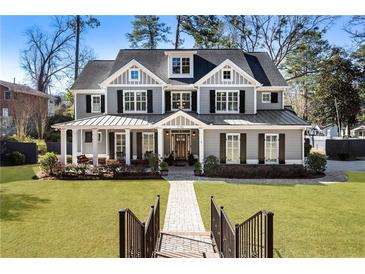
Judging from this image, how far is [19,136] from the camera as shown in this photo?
21.2 feet

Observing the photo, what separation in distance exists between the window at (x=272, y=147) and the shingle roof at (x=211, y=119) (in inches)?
19.6

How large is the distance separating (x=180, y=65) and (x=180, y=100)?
131 cm

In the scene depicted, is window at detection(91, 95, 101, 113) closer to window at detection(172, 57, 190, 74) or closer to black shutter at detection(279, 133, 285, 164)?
window at detection(172, 57, 190, 74)

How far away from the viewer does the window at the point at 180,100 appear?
10164 mm

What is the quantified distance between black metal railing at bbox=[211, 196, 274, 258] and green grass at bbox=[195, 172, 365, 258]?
522mm

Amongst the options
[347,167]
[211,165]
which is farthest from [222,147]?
[347,167]

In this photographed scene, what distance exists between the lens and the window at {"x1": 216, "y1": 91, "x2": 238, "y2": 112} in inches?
384

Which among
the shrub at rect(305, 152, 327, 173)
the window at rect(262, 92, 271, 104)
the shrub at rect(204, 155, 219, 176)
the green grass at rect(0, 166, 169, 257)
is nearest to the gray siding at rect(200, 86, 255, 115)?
the window at rect(262, 92, 271, 104)

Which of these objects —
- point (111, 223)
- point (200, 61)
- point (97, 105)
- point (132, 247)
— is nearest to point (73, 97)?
point (97, 105)

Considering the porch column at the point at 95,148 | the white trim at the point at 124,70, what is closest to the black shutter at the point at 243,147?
the white trim at the point at 124,70

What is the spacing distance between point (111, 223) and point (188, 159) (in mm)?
5863

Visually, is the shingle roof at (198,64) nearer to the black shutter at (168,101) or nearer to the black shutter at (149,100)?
the black shutter at (168,101)

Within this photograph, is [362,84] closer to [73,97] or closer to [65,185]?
[65,185]

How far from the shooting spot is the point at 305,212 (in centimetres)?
454
